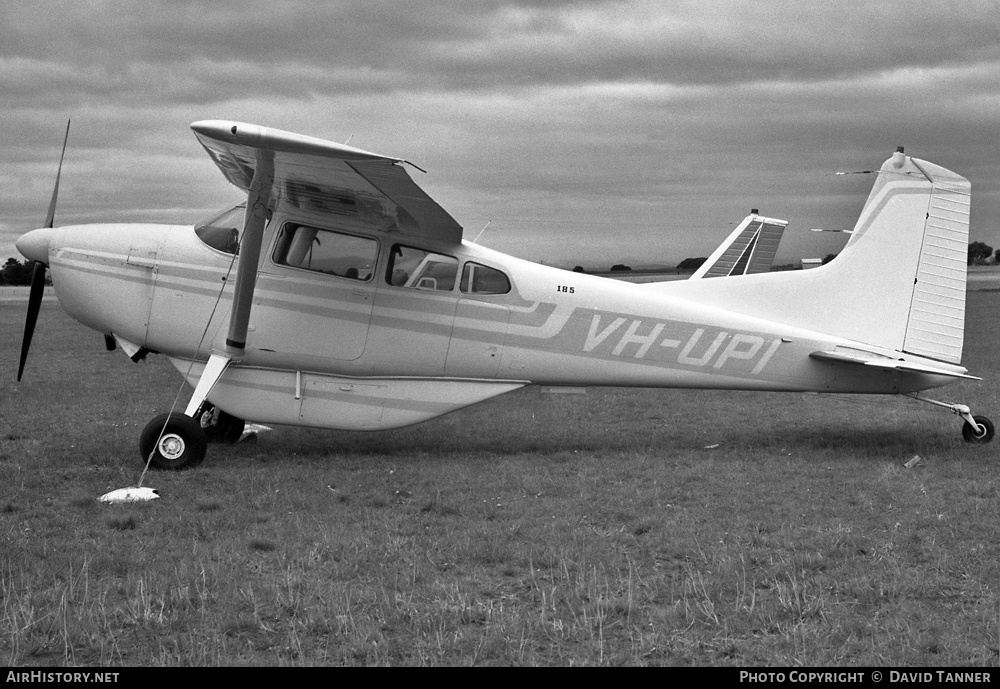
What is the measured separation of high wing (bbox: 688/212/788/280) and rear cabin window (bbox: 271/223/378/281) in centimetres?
1384

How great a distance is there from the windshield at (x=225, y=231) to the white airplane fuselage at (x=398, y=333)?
0.09 meters

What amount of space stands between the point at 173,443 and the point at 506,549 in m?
4.30

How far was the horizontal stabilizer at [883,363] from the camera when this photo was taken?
10492mm

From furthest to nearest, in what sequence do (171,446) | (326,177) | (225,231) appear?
(225,231), (171,446), (326,177)

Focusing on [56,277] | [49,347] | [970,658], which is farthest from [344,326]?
[49,347]

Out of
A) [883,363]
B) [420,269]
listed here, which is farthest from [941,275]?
[420,269]

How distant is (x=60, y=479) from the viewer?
8.74 m

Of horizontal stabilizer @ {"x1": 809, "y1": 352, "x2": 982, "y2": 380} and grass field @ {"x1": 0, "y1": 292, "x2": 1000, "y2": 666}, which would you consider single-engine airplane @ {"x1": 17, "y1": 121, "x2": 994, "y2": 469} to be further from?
grass field @ {"x1": 0, "y1": 292, "x2": 1000, "y2": 666}

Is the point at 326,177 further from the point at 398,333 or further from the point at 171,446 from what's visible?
the point at 171,446

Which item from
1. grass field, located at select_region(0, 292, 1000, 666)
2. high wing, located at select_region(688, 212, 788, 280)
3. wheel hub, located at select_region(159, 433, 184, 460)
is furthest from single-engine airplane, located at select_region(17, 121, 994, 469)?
high wing, located at select_region(688, 212, 788, 280)

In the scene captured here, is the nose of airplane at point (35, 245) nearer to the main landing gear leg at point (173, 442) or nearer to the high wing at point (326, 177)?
the high wing at point (326, 177)

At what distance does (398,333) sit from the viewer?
34.1 feet

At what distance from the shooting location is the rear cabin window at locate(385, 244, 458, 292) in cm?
1041

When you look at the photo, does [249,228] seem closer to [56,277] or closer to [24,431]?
[56,277]
